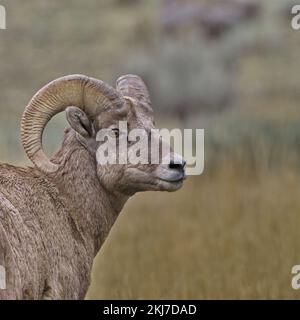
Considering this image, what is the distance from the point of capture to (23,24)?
45656 millimetres

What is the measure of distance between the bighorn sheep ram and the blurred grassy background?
296 centimetres

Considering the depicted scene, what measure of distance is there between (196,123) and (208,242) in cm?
1221

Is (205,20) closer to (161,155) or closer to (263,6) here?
(263,6)

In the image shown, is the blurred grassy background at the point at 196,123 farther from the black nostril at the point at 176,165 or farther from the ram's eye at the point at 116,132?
the black nostril at the point at 176,165

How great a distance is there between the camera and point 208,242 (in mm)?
16656

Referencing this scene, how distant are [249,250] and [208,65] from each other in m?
23.9

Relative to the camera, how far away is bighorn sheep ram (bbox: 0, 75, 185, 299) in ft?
28.7

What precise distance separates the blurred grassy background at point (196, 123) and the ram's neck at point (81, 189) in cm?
289
